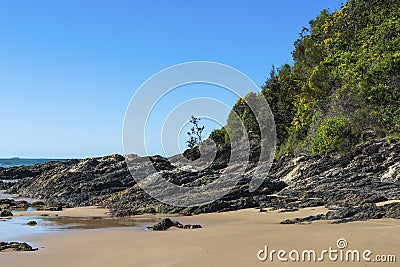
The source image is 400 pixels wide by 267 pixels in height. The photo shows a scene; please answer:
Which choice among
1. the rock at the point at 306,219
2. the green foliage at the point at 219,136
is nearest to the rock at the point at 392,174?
the rock at the point at 306,219

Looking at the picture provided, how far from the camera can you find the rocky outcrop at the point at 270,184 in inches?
613

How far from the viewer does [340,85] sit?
31469 mm

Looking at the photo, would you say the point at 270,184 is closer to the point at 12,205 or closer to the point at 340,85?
the point at 12,205

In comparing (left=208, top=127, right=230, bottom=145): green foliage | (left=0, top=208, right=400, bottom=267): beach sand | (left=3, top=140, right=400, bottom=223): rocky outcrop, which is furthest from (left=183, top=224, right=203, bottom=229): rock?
(left=208, top=127, right=230, bottom=145): green foliage

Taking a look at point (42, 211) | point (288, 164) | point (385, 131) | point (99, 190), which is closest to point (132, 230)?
point (42, 211)

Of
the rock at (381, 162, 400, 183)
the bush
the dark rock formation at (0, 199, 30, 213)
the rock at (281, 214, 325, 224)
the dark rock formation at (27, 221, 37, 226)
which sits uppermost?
the bush

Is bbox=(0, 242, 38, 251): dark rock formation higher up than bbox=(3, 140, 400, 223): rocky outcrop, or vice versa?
bbox=(3, 140, 400, 223): rocky outcrop

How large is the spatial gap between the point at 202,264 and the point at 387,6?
104 ft

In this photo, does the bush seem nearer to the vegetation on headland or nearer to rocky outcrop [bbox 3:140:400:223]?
the vegetation on headland

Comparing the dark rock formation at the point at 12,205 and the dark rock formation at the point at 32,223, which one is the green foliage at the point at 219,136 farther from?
the dark rock formation at the point at 32,223

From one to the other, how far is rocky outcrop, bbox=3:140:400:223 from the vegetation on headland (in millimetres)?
2832

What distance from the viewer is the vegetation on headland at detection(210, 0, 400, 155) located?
81.7 feet

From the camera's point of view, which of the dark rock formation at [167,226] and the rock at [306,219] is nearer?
the rock at [306,219]

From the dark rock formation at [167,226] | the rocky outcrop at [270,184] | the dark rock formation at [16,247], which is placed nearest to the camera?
the dark rock formation at [16,247]
